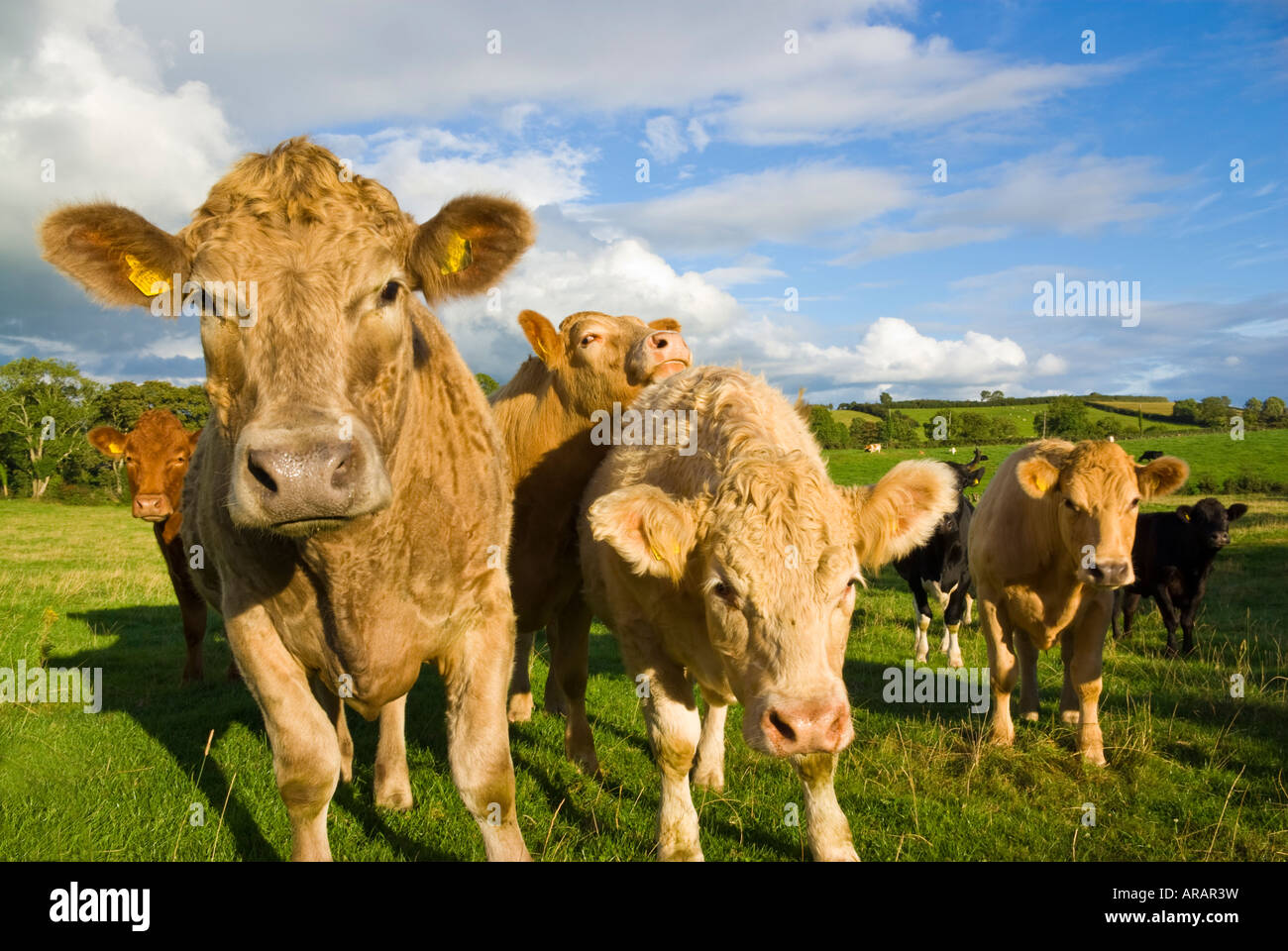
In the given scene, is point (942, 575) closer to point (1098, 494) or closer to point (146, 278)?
point (1098, 494)

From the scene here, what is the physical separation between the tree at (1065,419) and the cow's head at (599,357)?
69.3 metres

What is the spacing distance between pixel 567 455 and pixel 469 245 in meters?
2.37

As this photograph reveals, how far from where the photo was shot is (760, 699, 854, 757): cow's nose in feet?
9.61

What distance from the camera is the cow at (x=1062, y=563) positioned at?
5812 millimetres

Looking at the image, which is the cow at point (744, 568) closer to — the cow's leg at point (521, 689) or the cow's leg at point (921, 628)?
the cow's leg at point (521, 689)

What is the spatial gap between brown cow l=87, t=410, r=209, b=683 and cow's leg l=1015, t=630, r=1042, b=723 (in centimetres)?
797

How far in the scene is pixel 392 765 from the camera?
5.01 m

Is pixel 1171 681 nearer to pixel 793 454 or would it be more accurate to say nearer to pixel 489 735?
pixel 793 454

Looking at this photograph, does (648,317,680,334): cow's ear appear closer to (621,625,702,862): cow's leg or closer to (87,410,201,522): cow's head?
(621,625,702,862): cow's leg

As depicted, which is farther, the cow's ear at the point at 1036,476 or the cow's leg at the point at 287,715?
the cow's ear at the point at 1036,476

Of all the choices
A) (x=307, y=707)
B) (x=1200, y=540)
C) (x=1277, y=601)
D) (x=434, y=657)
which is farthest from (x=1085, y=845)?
(x=1277, y=601)

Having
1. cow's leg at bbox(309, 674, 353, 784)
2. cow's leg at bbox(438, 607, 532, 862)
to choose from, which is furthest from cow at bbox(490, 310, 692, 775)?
cow's leg at bbox(438, 607, 532, 862)

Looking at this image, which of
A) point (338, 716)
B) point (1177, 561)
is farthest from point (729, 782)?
point (1177, 561)

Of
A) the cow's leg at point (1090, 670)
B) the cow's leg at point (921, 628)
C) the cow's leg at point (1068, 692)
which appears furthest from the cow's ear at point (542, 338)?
the cow's leg at point (921, 628)
